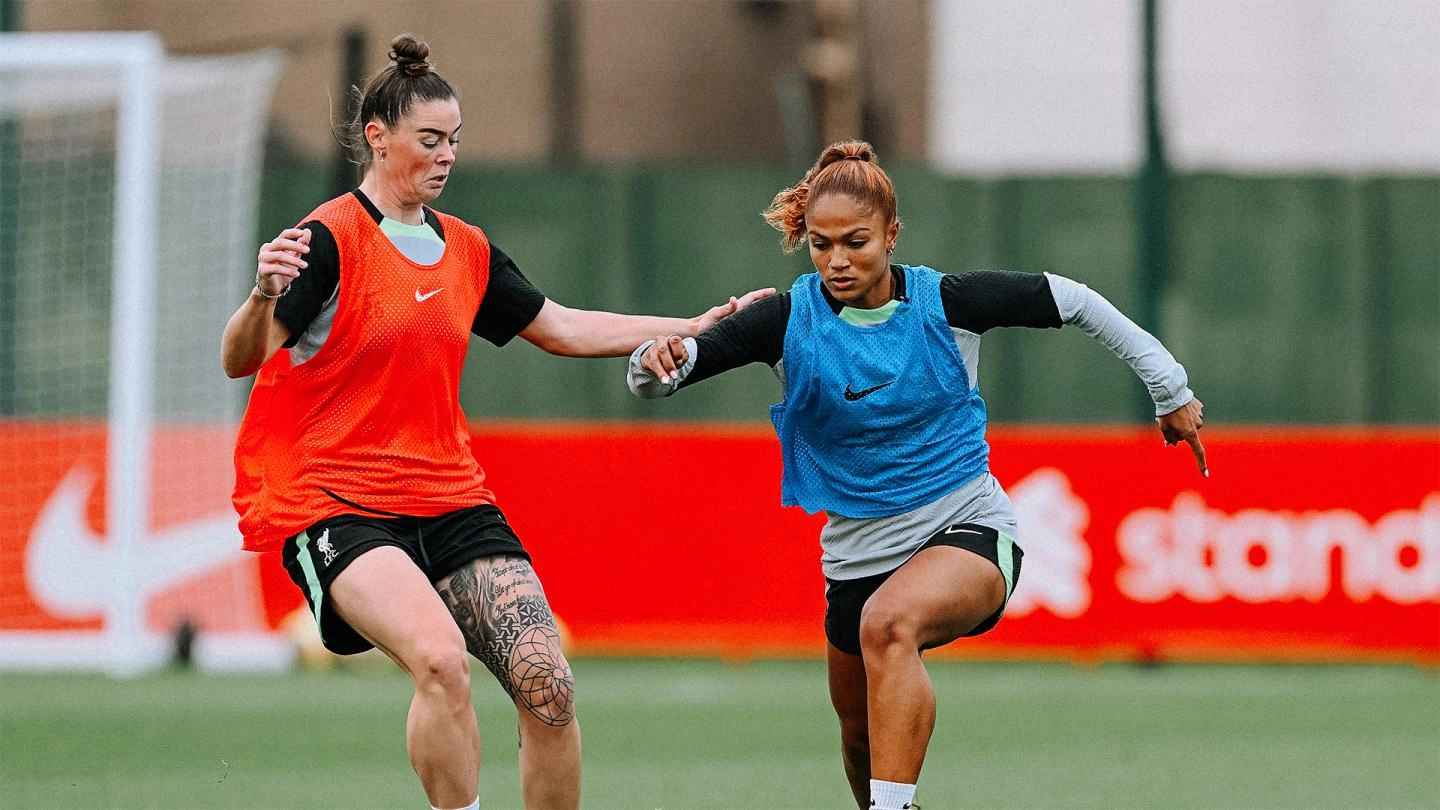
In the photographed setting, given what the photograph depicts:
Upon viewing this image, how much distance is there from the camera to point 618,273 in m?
17.2

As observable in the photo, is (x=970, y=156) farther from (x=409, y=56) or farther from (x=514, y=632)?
(x=514, y=632)

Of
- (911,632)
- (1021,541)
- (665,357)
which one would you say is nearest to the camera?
(911,632)

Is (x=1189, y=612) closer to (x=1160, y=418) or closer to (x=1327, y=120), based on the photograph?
(x=1160, y=418)

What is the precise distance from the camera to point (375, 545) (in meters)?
5.22

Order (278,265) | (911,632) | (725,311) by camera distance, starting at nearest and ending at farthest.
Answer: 1. (278,265)
2. (911,632)
3. (725,311)

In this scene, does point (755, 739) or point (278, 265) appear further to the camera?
point (755, 739)

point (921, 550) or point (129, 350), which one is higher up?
point (129, 350)

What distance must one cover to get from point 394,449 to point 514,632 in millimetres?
554

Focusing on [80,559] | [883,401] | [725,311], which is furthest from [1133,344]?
[80,559]

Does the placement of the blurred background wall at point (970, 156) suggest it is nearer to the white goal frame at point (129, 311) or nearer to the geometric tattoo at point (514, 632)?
the white goal frame at point (129, 311)

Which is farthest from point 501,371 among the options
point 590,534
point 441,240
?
point 441,240

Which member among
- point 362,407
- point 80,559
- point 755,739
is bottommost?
point 755,739

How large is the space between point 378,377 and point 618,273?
12.0m

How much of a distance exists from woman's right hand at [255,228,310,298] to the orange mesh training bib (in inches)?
8.8
